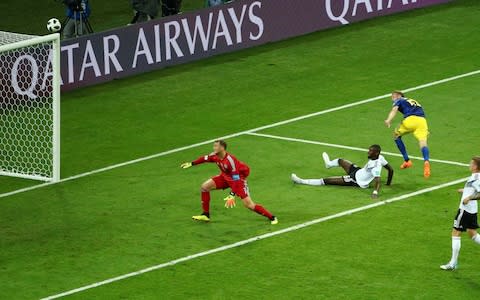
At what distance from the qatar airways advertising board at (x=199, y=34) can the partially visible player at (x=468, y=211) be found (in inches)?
528

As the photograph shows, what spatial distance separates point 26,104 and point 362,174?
8.49 m

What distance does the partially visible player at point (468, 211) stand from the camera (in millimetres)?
20234

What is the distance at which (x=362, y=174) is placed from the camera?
81.1 feet

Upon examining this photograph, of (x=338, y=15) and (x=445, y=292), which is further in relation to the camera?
(x=338, y=15)

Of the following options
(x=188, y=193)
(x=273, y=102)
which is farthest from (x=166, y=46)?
(x=188, y=193)

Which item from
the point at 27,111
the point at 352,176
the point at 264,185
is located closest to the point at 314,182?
the point at 352,176

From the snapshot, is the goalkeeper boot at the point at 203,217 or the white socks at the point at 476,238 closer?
the white socks at the point at 476,238

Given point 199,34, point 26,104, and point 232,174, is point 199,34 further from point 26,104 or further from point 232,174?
point 232,174

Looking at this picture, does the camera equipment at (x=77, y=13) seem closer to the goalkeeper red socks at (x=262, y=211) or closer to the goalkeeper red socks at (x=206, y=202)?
the goalkeeper red socks at (x=206, y=202)

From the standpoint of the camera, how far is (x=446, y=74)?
107ft

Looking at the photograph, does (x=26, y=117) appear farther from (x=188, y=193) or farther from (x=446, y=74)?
(x=446, y=74)

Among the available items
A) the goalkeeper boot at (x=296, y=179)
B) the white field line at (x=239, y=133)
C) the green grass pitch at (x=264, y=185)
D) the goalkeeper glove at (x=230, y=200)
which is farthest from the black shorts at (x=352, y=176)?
the white field line at (x=239, y=133)

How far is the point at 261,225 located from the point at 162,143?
18.9 feet

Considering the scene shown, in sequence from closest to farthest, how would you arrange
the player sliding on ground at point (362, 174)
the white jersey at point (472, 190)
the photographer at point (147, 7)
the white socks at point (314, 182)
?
the white jersey at point (472, 190) < the player sliding on ground at point (362, 174) < the white socks at point (314, 182) < the photographer at point (147, 7)
